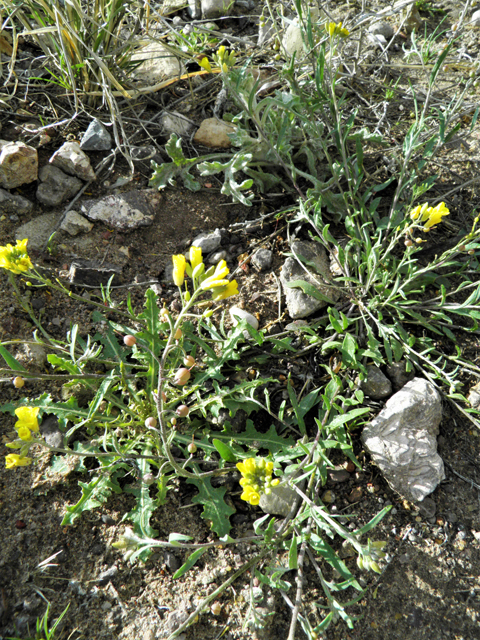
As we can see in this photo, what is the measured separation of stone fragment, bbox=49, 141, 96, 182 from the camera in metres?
2.84

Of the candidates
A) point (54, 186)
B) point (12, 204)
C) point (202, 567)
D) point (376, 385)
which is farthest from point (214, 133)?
point (202, 567)

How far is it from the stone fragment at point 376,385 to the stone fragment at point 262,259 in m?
0.89

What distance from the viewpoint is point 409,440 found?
2.14 m

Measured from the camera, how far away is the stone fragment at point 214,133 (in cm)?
312

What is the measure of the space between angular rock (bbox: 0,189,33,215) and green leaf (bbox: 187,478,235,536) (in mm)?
1939

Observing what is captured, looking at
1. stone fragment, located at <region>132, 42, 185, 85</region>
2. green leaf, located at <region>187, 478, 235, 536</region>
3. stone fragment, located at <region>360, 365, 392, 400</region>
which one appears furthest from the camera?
stone fragment, located at <region>132, 42, 185, 85</region>

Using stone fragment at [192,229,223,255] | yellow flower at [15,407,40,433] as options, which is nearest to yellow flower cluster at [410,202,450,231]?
stone fragment at [192,229,223,255]

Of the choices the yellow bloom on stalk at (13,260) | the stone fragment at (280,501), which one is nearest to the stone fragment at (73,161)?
the yellow bloom on stalk at (13,260)

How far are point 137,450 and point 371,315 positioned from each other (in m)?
1.38

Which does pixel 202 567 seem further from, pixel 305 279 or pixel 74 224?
pixel 74 224

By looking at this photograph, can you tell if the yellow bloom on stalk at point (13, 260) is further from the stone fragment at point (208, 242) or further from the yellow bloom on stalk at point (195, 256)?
the stone fragment at point (208, 242)

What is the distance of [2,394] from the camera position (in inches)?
92.5

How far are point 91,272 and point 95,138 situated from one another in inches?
37.8

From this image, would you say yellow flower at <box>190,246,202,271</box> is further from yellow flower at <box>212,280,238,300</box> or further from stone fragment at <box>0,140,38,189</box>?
stone fragment at <box>0,140,38,189</box>
